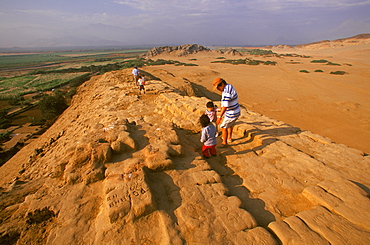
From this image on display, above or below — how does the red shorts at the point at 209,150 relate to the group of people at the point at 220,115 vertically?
below

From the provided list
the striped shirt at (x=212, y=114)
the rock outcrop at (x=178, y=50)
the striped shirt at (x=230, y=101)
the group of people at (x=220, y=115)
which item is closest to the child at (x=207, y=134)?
the group of people at (x=220, y=115)

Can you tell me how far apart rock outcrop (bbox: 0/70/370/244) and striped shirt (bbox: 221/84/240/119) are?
93 cm

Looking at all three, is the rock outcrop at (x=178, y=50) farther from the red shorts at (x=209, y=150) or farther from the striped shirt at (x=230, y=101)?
the red shorts at (x=209, y=150)

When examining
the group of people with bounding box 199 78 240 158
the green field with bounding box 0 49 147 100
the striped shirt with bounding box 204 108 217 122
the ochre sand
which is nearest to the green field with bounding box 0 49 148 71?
the green field with bounding box 0 49 147 100

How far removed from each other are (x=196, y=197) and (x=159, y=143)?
1435mm

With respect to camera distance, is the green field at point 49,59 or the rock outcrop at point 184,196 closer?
the rock outcrop at point 184,196

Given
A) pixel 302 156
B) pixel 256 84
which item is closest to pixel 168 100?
pixel 302 156

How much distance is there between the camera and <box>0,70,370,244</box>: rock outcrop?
2.07 meters

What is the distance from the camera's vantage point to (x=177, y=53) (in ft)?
169

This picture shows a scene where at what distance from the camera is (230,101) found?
378 centimetres

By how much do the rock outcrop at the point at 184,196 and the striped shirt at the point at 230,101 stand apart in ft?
3.06

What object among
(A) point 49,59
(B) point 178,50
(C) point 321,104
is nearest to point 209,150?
(C) point 321,104

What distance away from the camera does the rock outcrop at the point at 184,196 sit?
81.4 inches

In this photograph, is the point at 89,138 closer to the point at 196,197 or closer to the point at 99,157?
the point at 99,157
